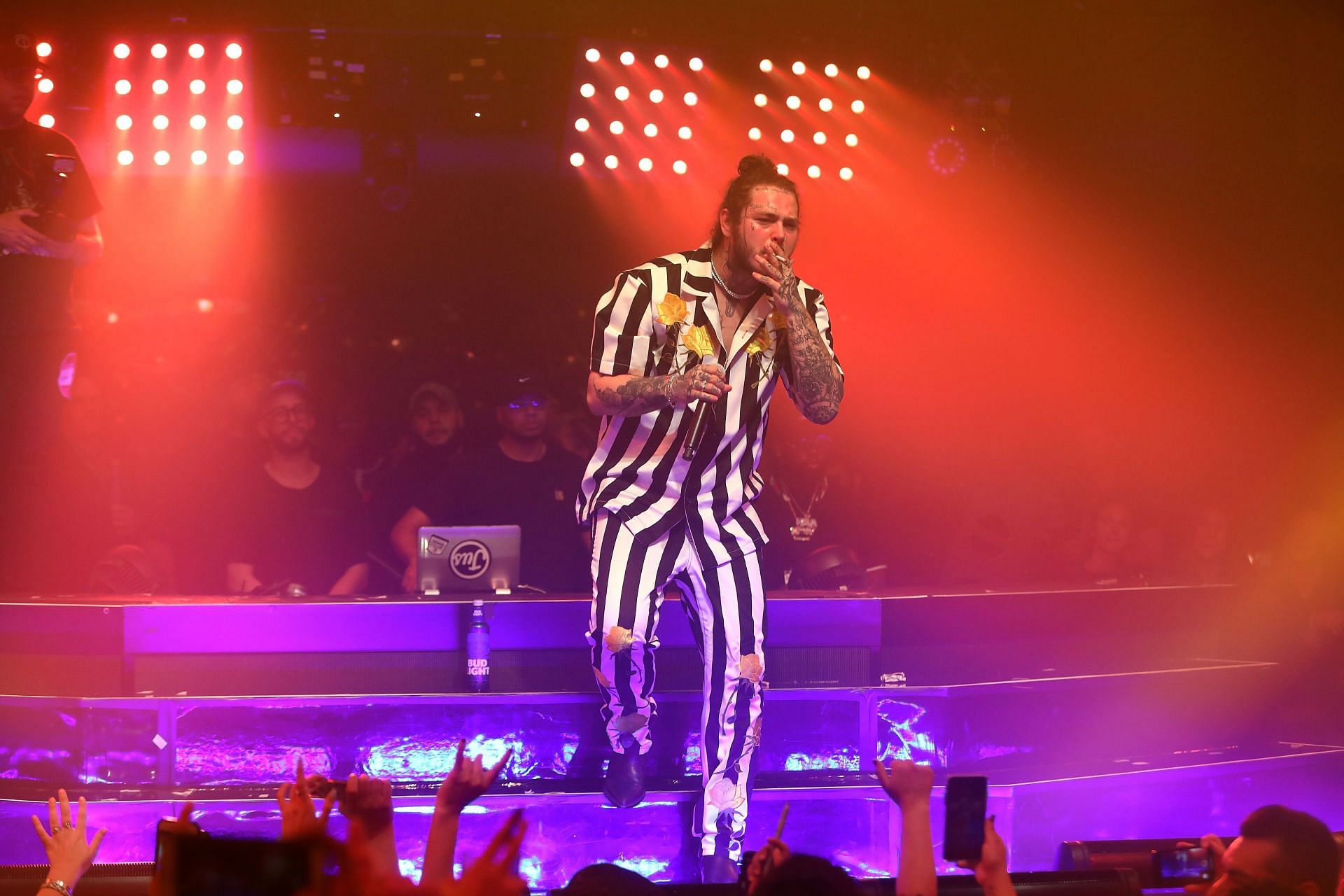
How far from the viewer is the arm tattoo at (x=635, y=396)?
3.37 metres

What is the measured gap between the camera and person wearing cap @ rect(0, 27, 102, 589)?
5828mm

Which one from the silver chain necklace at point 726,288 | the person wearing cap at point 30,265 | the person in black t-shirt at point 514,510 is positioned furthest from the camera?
the person wearing cap at point 30,265

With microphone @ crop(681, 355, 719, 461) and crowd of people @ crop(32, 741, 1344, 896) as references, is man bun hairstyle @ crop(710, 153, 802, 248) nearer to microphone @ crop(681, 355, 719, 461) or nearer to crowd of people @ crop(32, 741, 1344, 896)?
microphone @ crop(681, 355, 719, 461)

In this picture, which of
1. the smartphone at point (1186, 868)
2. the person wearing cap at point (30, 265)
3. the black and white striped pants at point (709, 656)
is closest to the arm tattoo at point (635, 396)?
the black and white striped pants at point (709, 656)

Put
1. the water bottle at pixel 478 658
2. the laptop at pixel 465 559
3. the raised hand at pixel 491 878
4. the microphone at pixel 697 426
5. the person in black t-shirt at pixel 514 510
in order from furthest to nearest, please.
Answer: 1. the person in black t-shirt at pixel 514 510
2. the laptop at pixel 465 559
3. the water bottle at pixel 478 658
4. the microphone at pixel 697 426
5. the raised hand at pixel 491 878

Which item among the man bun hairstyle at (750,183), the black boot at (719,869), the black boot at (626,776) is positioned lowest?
the black boot at (719,869)

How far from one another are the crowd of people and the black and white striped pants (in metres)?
1.13

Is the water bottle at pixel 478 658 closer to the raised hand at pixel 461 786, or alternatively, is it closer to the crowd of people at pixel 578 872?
the crowd of people at pixel 578 872

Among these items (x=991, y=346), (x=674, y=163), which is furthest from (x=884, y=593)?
(x=991, y=346)

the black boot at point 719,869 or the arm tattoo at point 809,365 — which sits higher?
the arm tattoo at point 809,365

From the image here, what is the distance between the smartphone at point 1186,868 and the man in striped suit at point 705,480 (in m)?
1.22

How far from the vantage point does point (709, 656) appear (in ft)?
12.1

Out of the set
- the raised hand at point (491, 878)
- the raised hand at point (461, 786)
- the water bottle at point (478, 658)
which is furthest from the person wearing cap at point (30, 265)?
the raised hand at point (491, 878)

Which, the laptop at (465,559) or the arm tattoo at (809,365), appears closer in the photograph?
the arm tattoo at (809,365)
